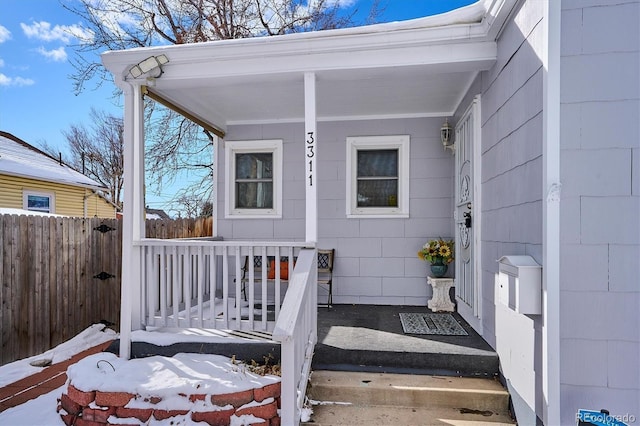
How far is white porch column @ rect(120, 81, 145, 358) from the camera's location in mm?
3199

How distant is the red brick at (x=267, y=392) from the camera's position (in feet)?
8.01

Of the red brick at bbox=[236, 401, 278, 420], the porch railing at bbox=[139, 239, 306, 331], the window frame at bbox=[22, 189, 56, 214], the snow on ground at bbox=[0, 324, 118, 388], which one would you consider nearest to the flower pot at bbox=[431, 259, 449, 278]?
the porch railing at bbox=[139, 239, 306, 331]

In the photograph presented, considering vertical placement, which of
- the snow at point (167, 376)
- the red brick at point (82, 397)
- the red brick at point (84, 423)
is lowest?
the red brick at point (84, 423)

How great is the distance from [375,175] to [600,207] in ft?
9.66

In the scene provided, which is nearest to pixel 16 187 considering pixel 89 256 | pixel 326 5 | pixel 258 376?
pixel 89 256

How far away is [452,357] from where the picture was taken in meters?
2.75

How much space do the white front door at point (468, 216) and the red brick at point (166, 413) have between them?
2.42m

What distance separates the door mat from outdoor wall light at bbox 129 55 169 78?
3.20 metres

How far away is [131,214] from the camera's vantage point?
10.7ft

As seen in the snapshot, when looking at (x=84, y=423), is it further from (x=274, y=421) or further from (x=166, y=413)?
(x=274, y=421)

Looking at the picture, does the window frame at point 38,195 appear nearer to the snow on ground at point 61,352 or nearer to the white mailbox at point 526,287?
the snow on ground at point 61,352

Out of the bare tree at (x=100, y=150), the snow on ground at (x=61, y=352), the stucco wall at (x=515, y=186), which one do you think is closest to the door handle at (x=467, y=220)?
the stucco wall at (x=515, y=186)

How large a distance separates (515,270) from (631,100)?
1064 mm

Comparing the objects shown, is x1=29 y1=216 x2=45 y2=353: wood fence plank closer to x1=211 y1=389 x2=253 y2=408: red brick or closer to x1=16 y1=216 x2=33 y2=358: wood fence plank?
x1=16 y1=216 x2=33 y2=358: wood fence plank
